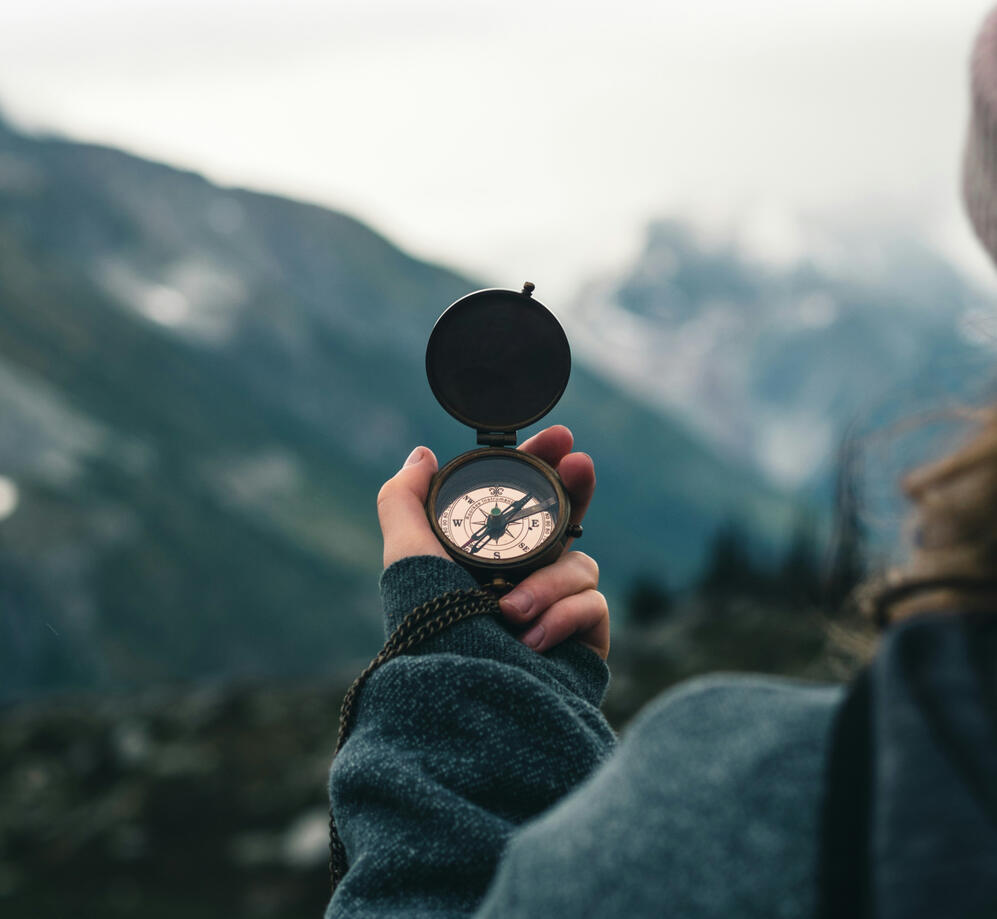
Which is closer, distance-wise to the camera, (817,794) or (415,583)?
(817,794)

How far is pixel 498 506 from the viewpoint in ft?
9.71

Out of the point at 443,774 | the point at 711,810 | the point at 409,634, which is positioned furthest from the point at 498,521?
the point at 711,810

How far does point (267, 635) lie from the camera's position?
154 metres

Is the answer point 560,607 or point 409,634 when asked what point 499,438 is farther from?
point 409,634

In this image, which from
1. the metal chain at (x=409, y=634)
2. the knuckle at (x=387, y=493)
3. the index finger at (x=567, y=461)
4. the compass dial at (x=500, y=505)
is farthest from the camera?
the index finger at (x=567, y=461)

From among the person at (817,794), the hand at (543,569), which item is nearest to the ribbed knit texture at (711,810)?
the person at (817,794)

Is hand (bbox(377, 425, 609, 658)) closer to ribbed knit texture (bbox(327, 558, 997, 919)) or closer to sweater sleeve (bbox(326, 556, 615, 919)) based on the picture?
sweater sleeve (bbox(326, 556, 615, 919))

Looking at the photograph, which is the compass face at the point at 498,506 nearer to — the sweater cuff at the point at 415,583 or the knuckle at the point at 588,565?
the knuckle at the point at 588,565

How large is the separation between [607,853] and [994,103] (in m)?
1.09

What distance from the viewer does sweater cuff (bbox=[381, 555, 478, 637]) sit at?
2309mm

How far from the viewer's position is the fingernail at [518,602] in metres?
2.39

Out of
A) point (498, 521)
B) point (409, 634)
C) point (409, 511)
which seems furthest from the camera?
point (498, 521)

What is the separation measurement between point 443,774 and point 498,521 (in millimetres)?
1105

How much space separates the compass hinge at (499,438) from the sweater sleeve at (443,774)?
101 centimetres
